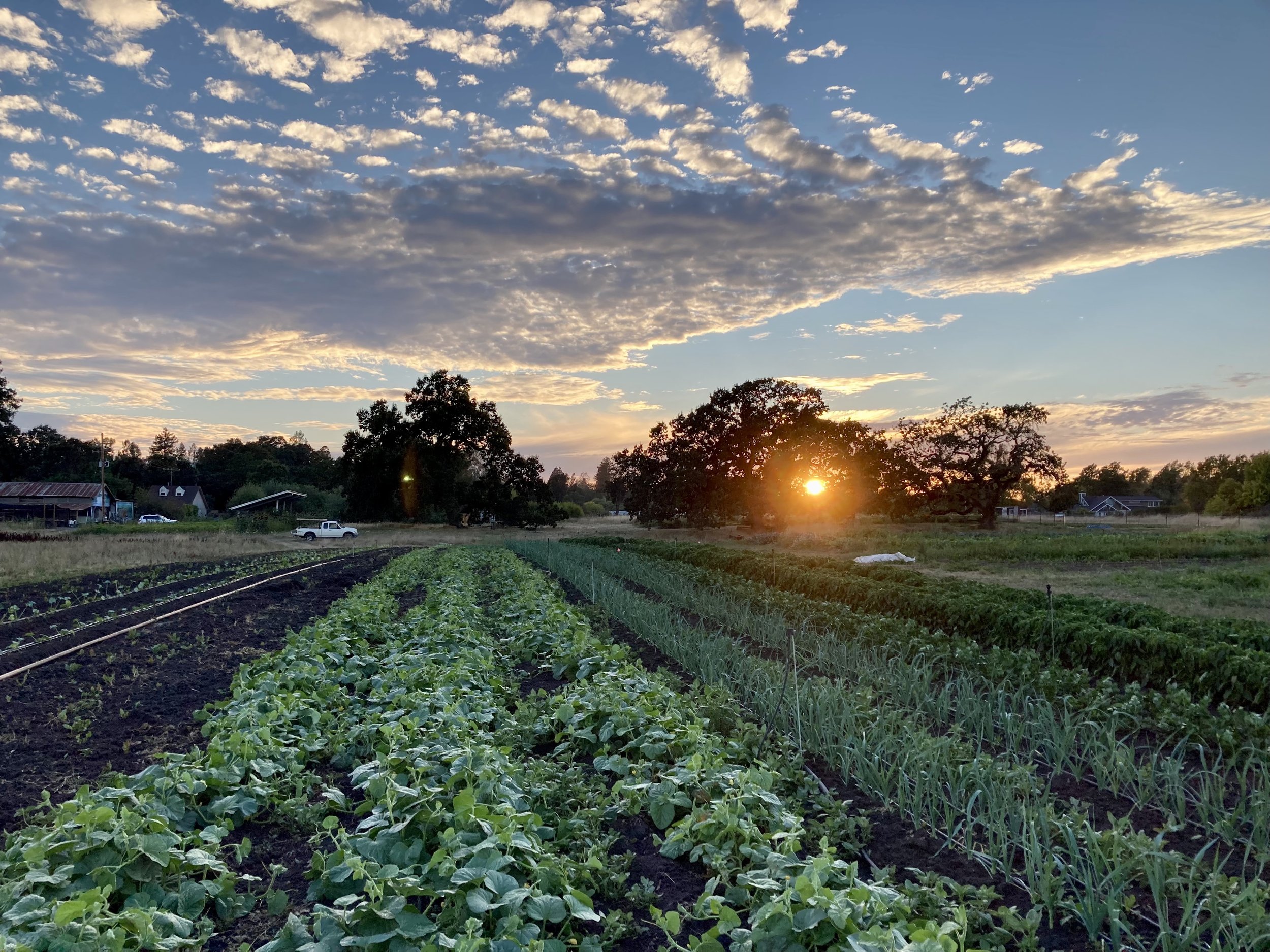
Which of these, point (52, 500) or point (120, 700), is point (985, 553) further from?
point (52, 500)

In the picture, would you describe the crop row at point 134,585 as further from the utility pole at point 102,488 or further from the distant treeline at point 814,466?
the utility pole at point 102,488

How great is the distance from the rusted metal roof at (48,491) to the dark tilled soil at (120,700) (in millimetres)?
62210

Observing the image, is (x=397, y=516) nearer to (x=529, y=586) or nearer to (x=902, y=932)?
(x=529, y=586)

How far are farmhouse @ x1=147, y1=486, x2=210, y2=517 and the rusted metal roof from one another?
1377 cm

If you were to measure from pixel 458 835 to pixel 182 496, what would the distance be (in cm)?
9918

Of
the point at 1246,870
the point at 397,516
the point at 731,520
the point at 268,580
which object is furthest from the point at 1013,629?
the point at 397,516

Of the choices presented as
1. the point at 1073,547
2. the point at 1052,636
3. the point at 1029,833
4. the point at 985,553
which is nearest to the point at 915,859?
the point at 1029,833

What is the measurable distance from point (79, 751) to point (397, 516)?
48534 mm

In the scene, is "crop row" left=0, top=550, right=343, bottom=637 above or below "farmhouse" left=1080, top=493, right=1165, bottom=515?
above

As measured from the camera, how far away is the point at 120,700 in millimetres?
7117

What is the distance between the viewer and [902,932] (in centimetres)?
267

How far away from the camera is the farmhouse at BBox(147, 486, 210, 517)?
266 feet

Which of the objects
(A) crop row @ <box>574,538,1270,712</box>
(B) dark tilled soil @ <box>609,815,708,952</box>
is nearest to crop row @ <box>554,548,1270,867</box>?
(A) crop row @ <box>574,538,1270,712</box>

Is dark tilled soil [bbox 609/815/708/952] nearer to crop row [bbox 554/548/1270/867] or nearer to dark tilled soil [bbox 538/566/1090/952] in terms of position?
dark tilled soil [bbox 538/566/1090/952]
